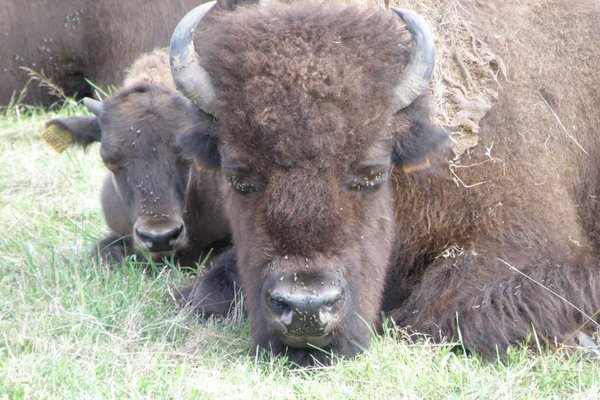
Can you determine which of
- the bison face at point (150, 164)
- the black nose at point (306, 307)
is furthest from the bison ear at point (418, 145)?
the bison face at point (150, 164)

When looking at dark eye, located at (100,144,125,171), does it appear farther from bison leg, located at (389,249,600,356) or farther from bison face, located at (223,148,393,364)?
bison leg, located at (389,249,600,356)

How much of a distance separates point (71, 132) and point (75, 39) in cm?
380

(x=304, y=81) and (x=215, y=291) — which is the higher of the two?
(x=304, y=81)

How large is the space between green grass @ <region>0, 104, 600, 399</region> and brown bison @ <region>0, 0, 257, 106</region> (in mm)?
4131

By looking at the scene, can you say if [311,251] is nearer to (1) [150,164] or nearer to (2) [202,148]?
(2) [202,148]

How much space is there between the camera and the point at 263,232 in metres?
4.95

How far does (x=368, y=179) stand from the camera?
5055mm

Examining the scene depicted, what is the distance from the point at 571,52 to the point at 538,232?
4.34 feet

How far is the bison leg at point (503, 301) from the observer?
215 inches

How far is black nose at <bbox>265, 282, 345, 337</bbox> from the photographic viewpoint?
4652 mm

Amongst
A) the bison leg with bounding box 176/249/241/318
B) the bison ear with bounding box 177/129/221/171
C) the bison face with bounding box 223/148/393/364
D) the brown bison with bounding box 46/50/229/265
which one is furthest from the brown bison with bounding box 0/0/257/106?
the bison face with bounding box 223/148/393/364

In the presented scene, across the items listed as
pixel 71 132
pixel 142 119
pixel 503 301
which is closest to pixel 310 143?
pixel 503 301

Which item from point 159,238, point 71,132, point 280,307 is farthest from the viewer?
point 71,132

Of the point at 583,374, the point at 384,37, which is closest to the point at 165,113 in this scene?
the point at 384,37
